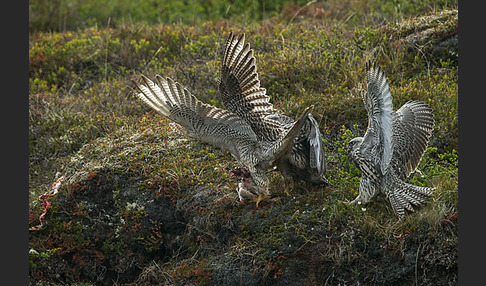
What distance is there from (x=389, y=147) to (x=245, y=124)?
166cm

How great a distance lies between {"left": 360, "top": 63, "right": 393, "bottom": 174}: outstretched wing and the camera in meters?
6.00

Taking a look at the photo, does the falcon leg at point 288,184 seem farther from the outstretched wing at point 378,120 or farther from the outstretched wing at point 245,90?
the outstretched wing at point 378,120

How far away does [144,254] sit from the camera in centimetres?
727

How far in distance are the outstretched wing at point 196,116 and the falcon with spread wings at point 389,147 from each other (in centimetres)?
133

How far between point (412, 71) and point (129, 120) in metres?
4.89

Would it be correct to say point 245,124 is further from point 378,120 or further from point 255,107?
point 378,120

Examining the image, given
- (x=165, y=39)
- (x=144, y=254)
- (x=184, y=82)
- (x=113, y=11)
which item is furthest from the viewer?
(x=113, y=11)

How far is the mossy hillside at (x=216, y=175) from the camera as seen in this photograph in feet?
20.6

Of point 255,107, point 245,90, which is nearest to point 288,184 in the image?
point 255,107

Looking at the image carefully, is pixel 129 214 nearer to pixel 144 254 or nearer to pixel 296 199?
pixel 144 254

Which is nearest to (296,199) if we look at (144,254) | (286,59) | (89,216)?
(144,254)

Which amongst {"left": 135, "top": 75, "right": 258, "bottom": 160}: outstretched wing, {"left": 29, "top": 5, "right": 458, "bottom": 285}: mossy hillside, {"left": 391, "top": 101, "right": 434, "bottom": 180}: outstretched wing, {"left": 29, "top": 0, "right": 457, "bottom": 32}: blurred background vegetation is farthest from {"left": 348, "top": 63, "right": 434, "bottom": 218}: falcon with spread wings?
{"left": 29, "top": 0, "right": 457, "bottom": 32}: blurred background vegetation

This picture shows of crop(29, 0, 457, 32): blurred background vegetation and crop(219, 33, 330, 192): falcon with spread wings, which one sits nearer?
crop(219, 33, 330, 192): falcon with spread wings

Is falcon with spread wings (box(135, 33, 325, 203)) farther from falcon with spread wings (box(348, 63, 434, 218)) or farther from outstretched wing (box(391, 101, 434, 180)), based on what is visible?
outstretched wing (box(391, 101, 434, 180))
